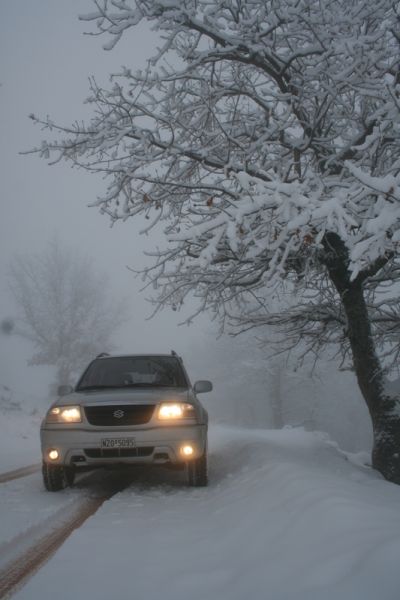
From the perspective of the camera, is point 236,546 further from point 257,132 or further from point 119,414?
point 257,132

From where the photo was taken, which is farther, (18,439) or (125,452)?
(18,439)

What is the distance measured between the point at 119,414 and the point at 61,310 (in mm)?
21564

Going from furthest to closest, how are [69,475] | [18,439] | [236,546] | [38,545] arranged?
[18,439] → [69,475] → [38,545] → [236,546]

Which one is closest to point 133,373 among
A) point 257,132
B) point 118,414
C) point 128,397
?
point 128,397

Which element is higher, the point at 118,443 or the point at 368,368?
the point at 368,368

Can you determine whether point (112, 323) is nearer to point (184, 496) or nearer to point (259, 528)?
point (184, 496)

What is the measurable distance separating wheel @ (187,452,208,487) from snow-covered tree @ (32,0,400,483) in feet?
6.97

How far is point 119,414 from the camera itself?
4844mm

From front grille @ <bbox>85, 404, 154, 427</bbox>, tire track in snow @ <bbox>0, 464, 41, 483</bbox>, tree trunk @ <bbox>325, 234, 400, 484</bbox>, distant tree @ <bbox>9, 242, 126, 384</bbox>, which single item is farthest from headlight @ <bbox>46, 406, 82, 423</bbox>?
distant tree @ <bbox>9, 242, 126, 384</bbox>

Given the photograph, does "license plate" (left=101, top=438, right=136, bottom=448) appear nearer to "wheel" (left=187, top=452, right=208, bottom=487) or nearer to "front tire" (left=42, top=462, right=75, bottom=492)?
"front tire" (left=42, top=462, right=75, bottom=492)

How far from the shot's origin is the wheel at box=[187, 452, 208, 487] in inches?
194

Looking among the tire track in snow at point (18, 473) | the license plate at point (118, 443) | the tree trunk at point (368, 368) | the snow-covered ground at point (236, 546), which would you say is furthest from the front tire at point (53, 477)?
the tree trunk at point (368, 368)

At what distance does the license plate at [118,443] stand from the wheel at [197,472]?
0.75 metres

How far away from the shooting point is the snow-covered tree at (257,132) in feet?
14.4
